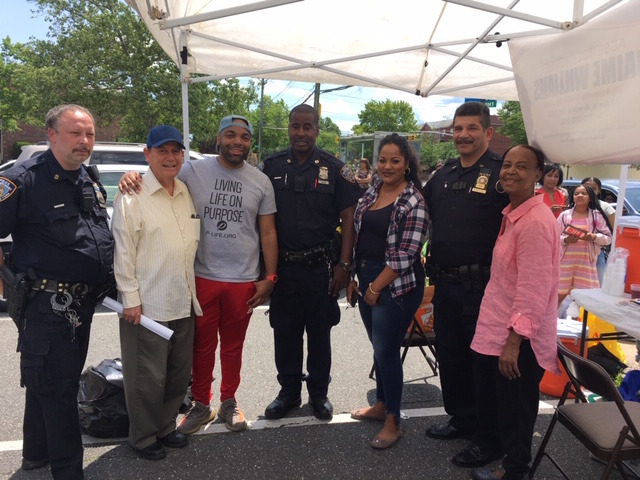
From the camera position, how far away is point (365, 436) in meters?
3.14

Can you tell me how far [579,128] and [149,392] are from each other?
9.34 ft

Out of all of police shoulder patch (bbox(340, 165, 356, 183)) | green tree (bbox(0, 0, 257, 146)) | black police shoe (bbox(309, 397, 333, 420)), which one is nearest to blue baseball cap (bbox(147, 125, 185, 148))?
police shoulder patch (bbox(340, 165, 356, 183))

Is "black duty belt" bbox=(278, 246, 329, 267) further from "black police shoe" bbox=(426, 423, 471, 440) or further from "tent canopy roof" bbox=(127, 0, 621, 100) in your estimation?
"tent canopy roof" bbox=(127, 0, 621, 100)

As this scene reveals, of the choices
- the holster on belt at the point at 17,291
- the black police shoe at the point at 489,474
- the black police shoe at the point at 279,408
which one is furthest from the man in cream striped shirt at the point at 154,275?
the black police shoe at the point at 489,474

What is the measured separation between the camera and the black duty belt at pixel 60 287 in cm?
233

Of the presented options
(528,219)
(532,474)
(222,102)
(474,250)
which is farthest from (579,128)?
(222,102)

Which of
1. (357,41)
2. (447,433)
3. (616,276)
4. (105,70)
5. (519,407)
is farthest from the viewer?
(105,70)

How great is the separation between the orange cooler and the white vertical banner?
1422mm

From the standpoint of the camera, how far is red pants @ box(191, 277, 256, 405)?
3018mm

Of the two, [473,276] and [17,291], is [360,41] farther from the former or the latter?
[17,291]

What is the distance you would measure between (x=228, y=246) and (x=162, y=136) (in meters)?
0.77

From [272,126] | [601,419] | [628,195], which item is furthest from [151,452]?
[272,126]

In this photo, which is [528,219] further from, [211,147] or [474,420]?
[211,147]

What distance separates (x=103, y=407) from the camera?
300 cm
